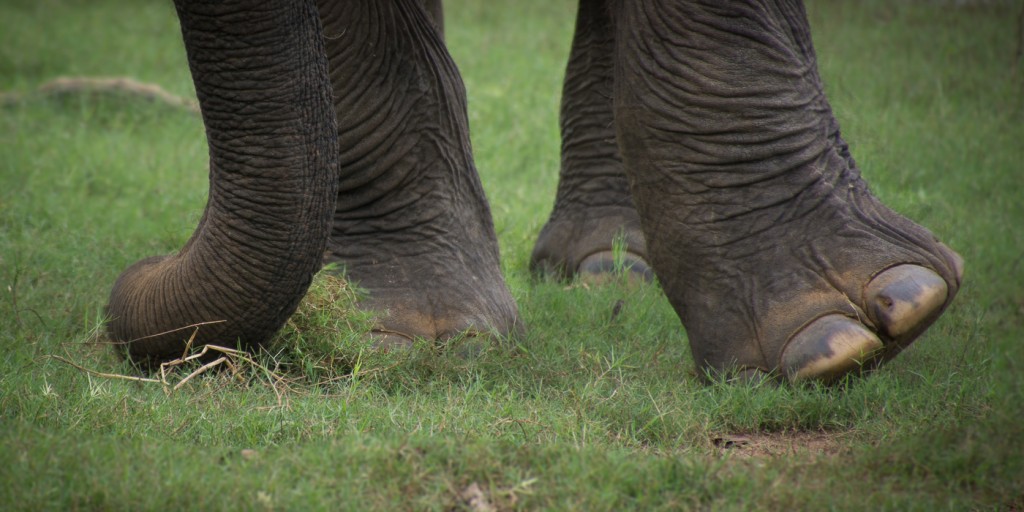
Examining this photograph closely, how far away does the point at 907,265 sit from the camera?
9.04 ft

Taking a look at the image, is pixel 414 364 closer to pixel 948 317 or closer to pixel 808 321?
pixel 808 321

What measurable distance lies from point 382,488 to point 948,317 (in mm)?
2212

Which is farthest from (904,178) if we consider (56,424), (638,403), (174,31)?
(174,31)

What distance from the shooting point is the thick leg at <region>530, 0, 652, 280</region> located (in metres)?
4.11

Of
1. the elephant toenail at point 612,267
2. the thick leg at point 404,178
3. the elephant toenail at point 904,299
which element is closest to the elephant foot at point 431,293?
the thick leg at point 404,178

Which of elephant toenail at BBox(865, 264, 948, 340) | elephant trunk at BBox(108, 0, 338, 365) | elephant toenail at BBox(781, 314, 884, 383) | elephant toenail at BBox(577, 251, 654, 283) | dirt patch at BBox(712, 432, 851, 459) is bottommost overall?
elephant toenail at BBox(577, 251, 654, 283)

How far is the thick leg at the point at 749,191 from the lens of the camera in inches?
111

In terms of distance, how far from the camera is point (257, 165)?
7.84 feet

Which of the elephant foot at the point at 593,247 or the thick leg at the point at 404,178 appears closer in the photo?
the thick leg at the point at 404,178

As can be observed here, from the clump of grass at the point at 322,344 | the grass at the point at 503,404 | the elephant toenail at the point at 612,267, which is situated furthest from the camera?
the elephant toenail at the point at 612,267

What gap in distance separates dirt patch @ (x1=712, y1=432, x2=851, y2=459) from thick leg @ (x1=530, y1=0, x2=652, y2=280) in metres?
1.38

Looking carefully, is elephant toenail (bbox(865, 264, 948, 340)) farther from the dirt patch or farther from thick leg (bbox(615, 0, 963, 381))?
the dirt patch

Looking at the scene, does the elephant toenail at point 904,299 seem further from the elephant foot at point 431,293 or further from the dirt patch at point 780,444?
the elephant foot at point 431,293

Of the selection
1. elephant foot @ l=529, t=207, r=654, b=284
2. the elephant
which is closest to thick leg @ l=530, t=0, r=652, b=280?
elephant foot @ l=529, t=207, r=654, b=284
